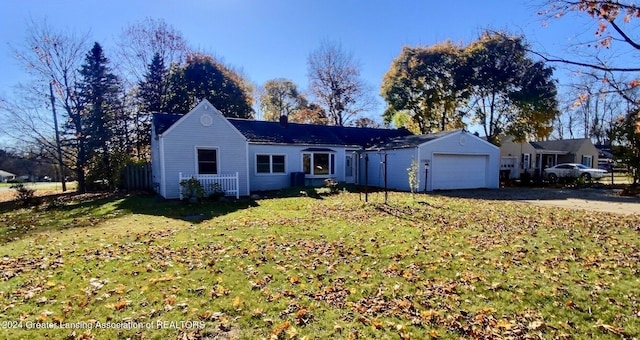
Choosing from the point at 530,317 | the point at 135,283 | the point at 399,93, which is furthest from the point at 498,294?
the point at 399,93

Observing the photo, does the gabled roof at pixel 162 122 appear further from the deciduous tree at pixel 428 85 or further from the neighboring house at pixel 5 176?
the neighboring house at pixel 5 176

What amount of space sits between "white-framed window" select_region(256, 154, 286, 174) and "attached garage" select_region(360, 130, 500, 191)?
598 cm

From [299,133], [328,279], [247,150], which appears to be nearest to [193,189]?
[247,150]

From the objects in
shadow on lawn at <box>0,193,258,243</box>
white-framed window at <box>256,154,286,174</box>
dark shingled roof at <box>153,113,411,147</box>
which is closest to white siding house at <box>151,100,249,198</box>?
dark shingled roof at <box>153,113,411,147</box>

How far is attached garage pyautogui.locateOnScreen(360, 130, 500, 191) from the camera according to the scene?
18125 mm

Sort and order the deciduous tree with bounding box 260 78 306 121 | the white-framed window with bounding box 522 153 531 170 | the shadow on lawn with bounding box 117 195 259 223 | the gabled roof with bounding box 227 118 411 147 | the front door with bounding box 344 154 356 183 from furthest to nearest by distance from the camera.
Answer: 1. the deciduous tree with bounding box 260 78 306 121
2. the white-framed window with bounding box 522 153 531 170
3. the front door with bounding box 344 154 356 183
4. the gabled roof with bounding box 227 118 411 147
5. the shadow on lawn with bounding box 117 195 259 223

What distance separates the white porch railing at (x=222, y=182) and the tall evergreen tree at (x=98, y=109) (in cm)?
964

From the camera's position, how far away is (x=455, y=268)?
5121 mm

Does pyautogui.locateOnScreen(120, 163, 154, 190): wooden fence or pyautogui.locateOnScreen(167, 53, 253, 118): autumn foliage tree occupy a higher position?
pyautogui.locateOnScreen(167, 53, 253, 118): autumn foliage tree

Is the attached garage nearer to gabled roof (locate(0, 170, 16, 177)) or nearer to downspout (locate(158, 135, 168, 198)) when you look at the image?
downspout (locate(158, 135, 168, 198))

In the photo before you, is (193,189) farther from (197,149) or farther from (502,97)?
(502,97)

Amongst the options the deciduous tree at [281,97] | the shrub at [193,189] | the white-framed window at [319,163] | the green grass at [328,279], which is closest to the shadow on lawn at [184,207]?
the shrub at [193,189]

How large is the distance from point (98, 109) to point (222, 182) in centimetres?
1511

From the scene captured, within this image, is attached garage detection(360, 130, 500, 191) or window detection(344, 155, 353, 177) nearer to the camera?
attached garage detection(360, 130, 500, 191)
